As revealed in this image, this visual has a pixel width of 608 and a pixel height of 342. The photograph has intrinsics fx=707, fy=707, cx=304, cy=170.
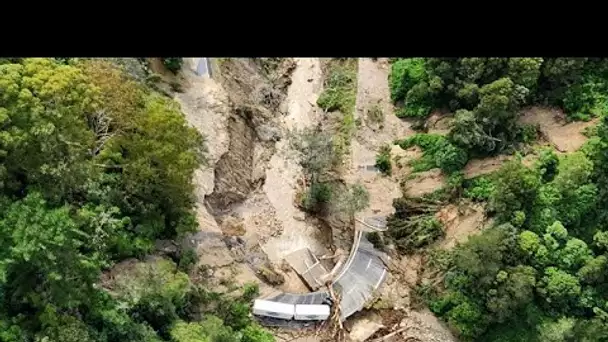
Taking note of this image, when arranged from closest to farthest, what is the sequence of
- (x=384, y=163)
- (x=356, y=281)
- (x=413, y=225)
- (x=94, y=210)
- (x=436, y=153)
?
(x=94, y=210) < (x=356, y=281) < (x=413, y=225) < (x=436, y=153) < (x=384, y=163)

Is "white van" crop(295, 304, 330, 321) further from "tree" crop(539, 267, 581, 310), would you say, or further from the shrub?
"tree" crop(539, 267, 581, 310)

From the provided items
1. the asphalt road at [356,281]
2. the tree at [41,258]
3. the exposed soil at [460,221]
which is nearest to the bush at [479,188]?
the exposed soil at [460,221]

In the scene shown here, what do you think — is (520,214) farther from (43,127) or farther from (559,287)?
(43,127)

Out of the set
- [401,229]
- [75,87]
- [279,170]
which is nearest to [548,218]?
[401,229]

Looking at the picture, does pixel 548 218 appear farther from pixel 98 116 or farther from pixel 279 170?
pixel 98 116

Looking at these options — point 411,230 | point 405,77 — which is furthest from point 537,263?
point 405,77
